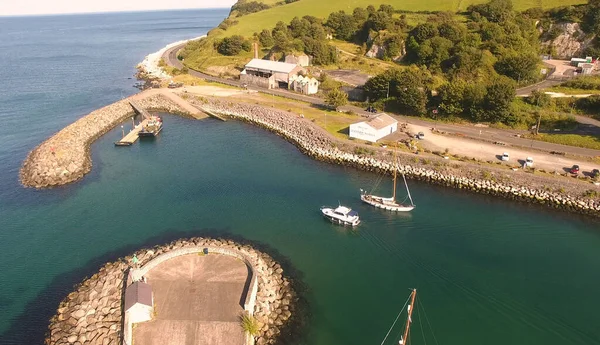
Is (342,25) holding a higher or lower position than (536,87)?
higher

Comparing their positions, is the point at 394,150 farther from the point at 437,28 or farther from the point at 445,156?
the point at 437,28

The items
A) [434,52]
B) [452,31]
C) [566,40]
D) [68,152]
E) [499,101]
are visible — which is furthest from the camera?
[566,40]

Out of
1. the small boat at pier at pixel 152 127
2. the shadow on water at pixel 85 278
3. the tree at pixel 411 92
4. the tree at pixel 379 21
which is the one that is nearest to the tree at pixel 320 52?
the tree at pixel 379 21

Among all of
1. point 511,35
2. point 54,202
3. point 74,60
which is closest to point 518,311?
point 54,202

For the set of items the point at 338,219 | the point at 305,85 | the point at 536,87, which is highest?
the point at 536,87

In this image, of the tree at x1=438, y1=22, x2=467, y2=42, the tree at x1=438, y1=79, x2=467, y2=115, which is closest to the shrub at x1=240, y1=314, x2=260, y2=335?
the tree at x1=438, y1=79, x2=467, y2=115

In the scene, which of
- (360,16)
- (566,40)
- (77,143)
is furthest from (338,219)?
(360,16)

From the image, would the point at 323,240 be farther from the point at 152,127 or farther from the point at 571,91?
the point at 571,91

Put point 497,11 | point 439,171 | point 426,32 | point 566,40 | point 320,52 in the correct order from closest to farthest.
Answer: point 439,171 → point 566,40 → point 426,32 → point 320,52 → point 497,11
